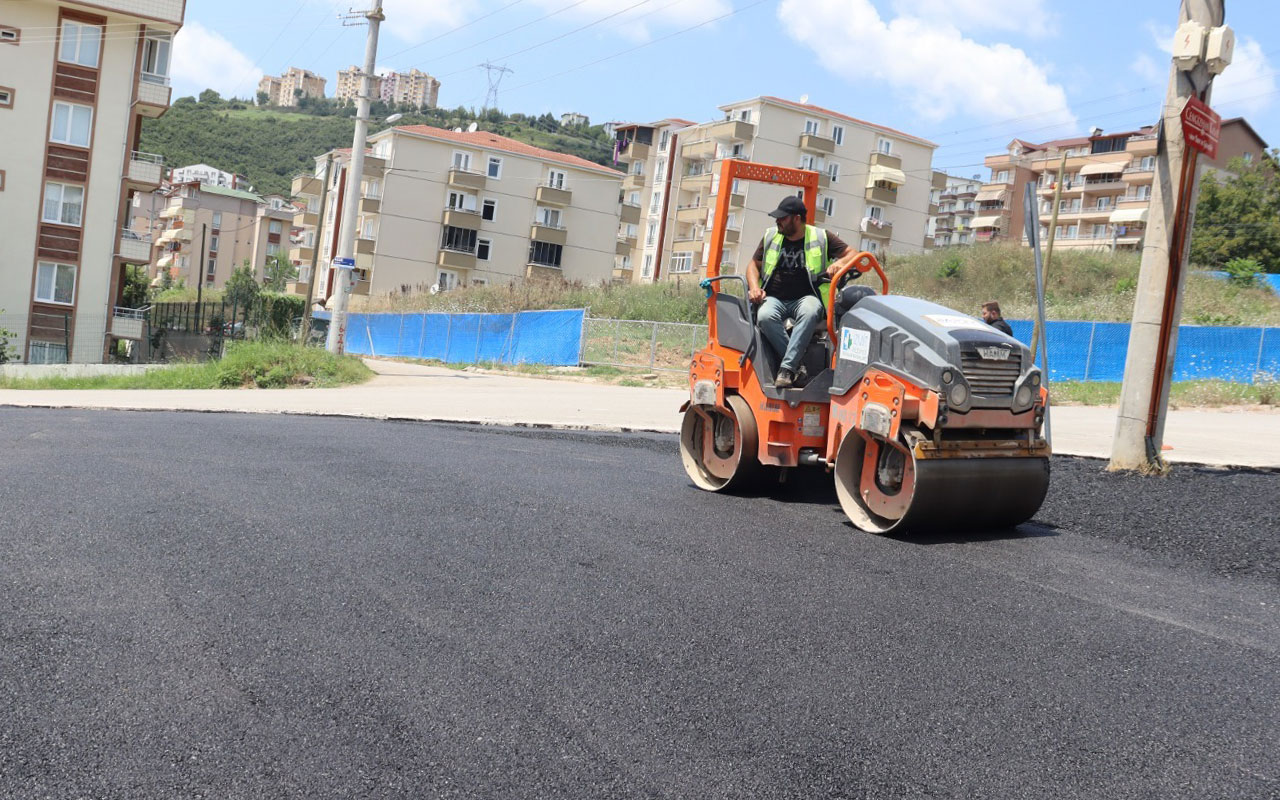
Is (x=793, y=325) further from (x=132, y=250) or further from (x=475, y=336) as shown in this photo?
(x=132, y=250)

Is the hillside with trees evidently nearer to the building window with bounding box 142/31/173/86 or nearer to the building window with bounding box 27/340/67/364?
the building window with bounding box 142/31/173/86

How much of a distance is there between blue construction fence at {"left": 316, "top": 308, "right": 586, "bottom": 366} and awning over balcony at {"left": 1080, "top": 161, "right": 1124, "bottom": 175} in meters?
64.2

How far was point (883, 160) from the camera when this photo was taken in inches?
3009

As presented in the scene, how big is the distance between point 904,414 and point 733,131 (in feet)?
222

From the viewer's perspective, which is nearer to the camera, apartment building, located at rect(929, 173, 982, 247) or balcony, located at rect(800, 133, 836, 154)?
balcony, located at rect(800, 133, 836, 154)

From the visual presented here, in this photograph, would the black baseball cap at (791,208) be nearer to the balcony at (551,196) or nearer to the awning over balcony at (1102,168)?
the balcony at (551,196)

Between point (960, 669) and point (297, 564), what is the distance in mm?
3402

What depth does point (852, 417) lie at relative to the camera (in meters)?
7.59

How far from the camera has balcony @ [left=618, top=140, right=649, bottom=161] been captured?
85.1m

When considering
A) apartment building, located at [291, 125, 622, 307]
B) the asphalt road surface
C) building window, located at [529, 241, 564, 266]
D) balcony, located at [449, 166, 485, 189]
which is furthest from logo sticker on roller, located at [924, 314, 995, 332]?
building window, located at [529, 241, 564, 266]

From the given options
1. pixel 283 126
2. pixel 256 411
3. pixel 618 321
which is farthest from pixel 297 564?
pixel 283 126

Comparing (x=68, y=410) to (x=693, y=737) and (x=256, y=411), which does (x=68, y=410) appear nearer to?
(x=256, y=411)

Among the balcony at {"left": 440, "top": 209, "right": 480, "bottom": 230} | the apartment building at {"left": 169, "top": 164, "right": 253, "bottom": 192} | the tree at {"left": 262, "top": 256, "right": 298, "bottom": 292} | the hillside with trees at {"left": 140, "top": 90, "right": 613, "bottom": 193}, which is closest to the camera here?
the balcony at {"left": 440, "top": 209, "right": 480, "bottom": 230}

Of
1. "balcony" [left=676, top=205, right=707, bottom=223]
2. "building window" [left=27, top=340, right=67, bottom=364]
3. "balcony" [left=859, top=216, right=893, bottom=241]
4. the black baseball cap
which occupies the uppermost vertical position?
"balcony" [left=859, top=216, right=893, bottom=241]
